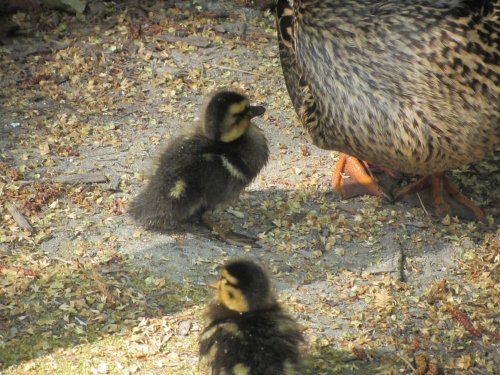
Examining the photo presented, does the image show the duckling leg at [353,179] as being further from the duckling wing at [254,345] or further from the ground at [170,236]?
the duckling wing at [254,345]

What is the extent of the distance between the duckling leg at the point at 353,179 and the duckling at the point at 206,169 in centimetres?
56

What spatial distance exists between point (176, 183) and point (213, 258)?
36 cm

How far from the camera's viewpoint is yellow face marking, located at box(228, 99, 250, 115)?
3.89 meters

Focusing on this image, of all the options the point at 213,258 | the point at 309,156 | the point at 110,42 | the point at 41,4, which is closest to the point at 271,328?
the point at 213,258

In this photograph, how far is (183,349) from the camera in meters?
3.41

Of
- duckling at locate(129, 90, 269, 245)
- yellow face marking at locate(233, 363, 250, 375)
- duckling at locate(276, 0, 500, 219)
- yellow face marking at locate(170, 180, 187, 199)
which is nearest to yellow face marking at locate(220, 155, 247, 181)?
duckling at locate(129, 90, 269, 245)

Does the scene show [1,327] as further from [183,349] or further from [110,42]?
[110,42]

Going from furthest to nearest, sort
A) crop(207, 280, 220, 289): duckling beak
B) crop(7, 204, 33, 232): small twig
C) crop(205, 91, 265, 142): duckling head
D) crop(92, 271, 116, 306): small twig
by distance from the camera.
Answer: crop(7, 204, 33, 232): small twig
crop(205, 91, 265, 142): duckling head
crop(92, 271, 116, 306): small twig
crop(207, 280, 220, 289): duckling beak

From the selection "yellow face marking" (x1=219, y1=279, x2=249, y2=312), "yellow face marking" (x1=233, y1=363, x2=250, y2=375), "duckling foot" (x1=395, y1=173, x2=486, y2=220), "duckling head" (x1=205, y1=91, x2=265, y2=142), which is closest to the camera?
"yellow face marking" (x1=233, y1=363, x2=250, y2=375)

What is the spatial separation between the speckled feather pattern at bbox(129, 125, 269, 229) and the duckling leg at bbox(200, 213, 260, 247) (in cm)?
10

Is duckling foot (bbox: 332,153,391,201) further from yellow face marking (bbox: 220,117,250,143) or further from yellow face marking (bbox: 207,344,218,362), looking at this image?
yellow face marking (bbox: 207,344,218,362)

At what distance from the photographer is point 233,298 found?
3059 millimetres

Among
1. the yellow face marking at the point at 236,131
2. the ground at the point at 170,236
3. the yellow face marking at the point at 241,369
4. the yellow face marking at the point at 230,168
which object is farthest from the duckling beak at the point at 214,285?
the yellow face marking at the point at 236,131

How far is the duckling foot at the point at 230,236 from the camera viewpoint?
4.01 metres
